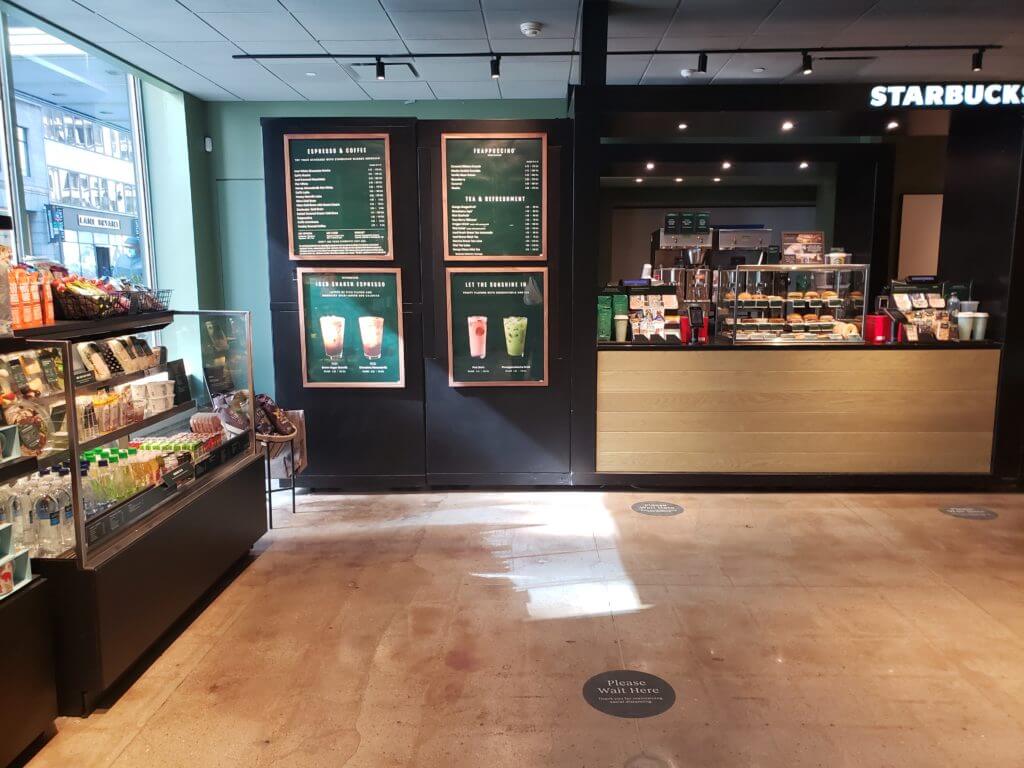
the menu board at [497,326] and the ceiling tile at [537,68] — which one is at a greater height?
the ceiling tile at [537,68]

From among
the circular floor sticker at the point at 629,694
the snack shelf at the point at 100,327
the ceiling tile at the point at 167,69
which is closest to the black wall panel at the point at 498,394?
the snack shelf at the point at 100,327

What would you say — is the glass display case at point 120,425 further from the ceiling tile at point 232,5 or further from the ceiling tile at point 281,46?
the ceiling tile at point 281,46

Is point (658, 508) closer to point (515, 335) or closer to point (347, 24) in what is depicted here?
point (515, 335)

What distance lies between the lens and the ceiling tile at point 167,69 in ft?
18.5

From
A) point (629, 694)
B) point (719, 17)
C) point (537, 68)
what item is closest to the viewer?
point (629, 694)

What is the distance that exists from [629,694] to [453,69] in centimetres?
546

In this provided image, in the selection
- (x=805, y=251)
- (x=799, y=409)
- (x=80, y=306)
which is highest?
(x=805, y=251)

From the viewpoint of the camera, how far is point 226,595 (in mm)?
3693

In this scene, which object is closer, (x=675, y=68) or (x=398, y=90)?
(x=675, y=68)

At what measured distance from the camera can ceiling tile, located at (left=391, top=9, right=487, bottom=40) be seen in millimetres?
5090

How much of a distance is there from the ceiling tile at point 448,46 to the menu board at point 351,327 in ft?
6.57

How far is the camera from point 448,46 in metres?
5.82

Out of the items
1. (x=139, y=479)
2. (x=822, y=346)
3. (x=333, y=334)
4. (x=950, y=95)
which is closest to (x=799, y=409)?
(x=822, y=346)

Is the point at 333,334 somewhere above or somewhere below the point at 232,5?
below
